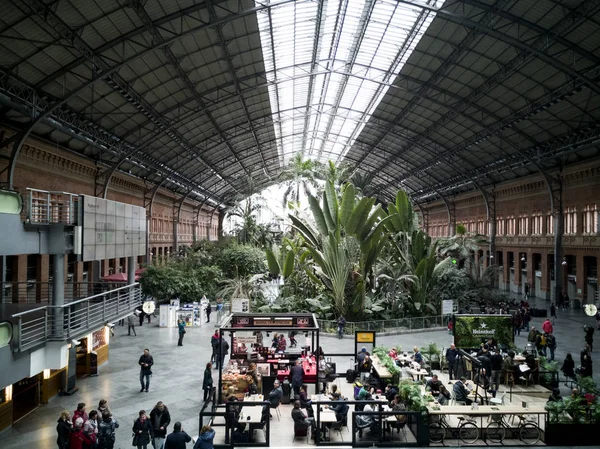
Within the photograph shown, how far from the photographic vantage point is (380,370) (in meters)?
14.2

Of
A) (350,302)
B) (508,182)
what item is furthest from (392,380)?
(508,182)

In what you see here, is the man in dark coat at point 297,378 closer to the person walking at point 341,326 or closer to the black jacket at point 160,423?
the black jacket at point 160,423

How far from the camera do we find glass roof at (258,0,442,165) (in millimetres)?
24589

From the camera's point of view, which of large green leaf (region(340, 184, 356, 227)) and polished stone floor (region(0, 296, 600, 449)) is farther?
large green leaf (region(340, 184, 356, 227))

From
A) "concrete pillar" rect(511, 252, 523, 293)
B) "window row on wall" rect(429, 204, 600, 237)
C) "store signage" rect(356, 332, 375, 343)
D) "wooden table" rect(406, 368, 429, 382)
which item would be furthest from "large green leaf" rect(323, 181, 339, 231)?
"concrete pillar" rect(511, 252, 523, 293)

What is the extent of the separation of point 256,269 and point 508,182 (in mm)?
23884

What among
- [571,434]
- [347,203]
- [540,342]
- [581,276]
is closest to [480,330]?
[540,342]

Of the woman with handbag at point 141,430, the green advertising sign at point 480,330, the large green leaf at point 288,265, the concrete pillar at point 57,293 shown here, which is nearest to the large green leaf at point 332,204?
the large green leaf at point 288,265

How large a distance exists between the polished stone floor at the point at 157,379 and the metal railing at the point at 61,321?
2.17 meters

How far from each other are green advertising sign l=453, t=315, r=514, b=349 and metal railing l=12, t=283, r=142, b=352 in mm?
11030

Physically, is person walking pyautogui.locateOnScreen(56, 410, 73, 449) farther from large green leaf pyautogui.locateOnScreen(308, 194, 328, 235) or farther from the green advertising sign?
large green leaf pyautogui.locateOnScreen(308, 194, 328, 235)

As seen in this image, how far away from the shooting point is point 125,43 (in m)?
20.8

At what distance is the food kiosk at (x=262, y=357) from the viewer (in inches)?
515

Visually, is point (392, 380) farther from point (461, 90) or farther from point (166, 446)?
point (461, 90)
